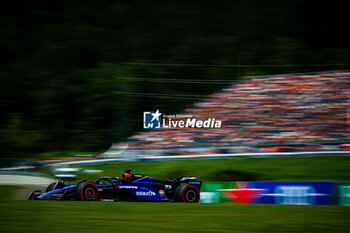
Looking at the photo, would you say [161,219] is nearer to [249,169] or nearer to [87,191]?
[87,191]

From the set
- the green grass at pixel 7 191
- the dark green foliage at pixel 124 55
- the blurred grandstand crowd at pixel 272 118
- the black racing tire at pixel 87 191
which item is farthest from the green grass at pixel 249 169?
the black racing tire at pixel 87 191

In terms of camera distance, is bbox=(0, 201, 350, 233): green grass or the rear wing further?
the rear wing

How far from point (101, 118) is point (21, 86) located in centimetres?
809

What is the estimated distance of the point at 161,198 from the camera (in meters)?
9.89

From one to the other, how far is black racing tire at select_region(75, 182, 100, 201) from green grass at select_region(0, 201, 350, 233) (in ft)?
3.11

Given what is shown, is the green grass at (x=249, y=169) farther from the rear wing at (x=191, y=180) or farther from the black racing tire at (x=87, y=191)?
the black racing tire at (x=87, y=191)

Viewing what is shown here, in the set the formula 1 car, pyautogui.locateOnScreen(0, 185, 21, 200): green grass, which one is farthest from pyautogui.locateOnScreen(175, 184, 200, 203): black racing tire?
pyautogui.locateOnScreen(0, 185, 21, 200): green grass

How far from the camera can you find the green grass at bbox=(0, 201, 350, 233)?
5.39 meters

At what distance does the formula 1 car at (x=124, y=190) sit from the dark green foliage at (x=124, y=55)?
6845 mm

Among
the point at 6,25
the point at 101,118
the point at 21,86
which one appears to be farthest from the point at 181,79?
the point at 6,25

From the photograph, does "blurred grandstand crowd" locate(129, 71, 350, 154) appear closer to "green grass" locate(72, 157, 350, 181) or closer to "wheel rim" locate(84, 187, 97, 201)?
"green grass" locate(72, 157, 350, 181)

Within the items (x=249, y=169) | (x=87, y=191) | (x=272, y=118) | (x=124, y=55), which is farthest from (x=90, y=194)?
(x=124, y=55)

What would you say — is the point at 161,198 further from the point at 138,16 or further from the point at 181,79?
the point at 138,16

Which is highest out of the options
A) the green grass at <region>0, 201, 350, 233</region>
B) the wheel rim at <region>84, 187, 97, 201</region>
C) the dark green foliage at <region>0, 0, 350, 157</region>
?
the dark green foliage at <region>0, 0, 350, 157</region>
